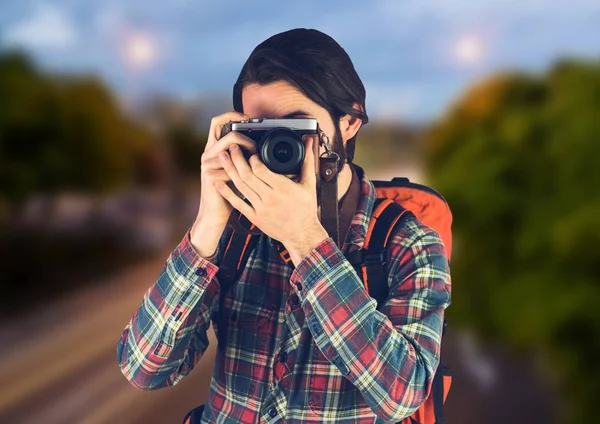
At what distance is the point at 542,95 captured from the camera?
2449 mm

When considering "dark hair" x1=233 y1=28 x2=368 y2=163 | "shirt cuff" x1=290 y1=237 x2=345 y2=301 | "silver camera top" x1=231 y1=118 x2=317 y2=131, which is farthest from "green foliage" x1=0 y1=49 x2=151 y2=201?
"shirt cuff" x1=290 y1=237 x2=345 y2=301

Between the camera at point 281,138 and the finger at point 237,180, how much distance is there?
0.04 metres

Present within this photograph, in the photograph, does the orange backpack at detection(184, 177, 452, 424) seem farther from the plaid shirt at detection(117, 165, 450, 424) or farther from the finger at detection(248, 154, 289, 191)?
the finger at detection(248, 154, 289, 191)

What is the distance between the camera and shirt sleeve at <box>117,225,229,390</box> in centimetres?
18

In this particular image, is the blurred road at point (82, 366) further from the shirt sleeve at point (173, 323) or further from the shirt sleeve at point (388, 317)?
the shirt sleeve at point (388, 317)

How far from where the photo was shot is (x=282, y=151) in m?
0.79

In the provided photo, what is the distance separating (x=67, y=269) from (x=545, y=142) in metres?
2.18

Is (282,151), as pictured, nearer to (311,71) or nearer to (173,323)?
(311,71)

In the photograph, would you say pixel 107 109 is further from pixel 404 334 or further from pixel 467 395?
pixel 467 395

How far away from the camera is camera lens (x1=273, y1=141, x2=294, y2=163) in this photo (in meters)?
0.79

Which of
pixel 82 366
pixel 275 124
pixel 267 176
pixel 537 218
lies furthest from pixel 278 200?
pixel 537 218

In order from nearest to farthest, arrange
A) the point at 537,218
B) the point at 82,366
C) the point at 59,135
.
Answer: the point at 82,366, the point at 59,135, the point at 537,218

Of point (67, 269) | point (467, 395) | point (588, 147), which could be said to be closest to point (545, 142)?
point (588, 147)

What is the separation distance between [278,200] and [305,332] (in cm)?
28
